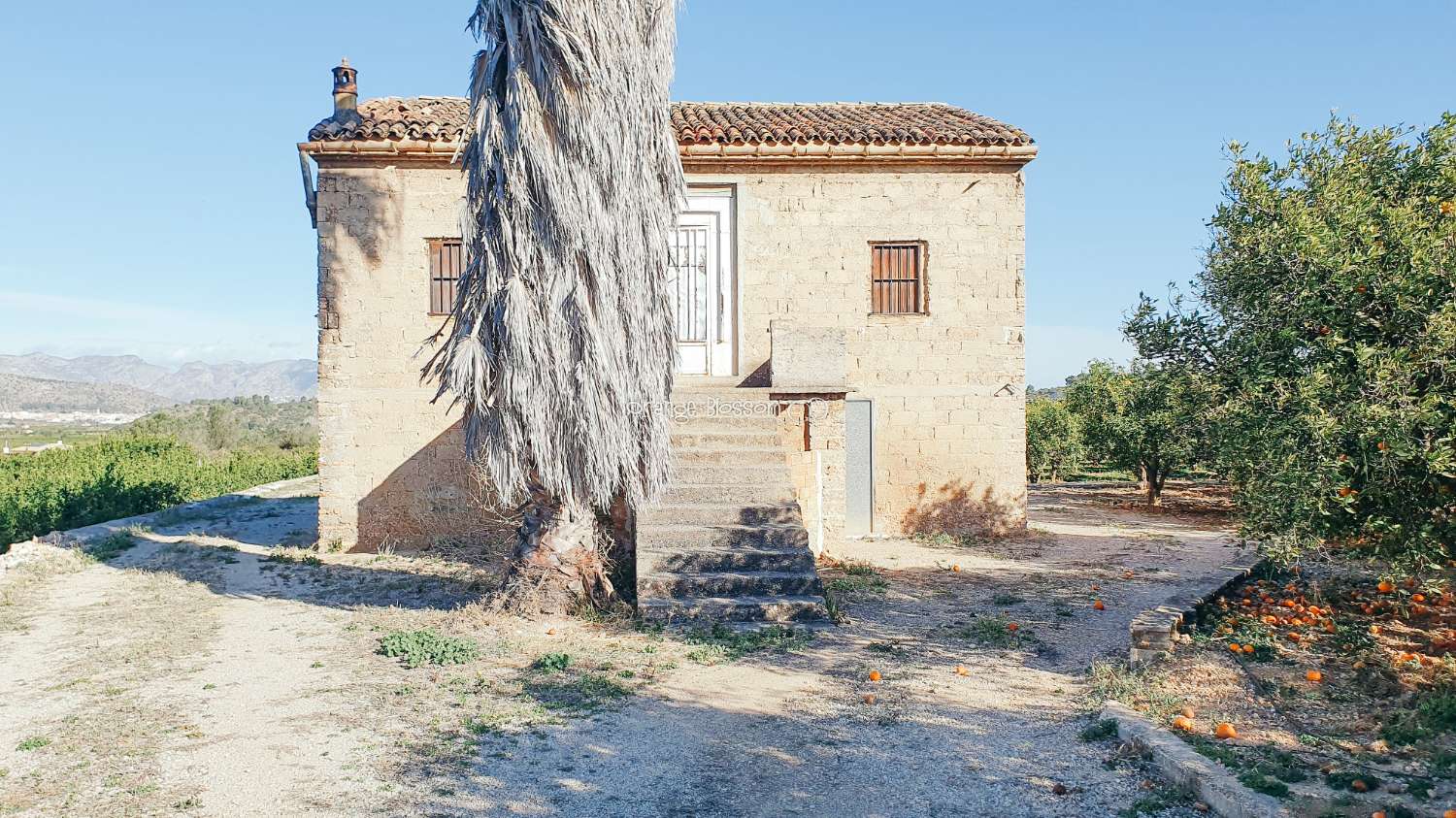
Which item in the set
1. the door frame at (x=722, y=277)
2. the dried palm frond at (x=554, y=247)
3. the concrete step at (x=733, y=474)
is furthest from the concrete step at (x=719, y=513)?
the door frame at (x=722, y=277)

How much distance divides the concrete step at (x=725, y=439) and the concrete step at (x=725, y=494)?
858 millimetres

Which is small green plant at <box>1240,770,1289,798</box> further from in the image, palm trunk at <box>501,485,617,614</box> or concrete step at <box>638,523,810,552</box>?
palm trunk at <box>501,485,617,614</box>

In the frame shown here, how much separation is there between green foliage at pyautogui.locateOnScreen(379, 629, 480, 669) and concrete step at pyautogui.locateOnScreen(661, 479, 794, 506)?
253cm

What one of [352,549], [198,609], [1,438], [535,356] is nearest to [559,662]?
[535,356]

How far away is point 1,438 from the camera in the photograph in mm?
57125

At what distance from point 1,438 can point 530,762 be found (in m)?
69.1

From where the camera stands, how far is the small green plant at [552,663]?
6300mm

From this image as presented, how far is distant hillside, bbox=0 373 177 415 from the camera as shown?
10494cm

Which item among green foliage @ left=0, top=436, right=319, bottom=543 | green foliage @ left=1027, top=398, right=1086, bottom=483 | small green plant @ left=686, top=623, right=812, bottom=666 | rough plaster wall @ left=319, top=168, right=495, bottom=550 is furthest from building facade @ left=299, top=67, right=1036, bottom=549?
green foliage @ left=1027, top=398, right=1086, bottom=483

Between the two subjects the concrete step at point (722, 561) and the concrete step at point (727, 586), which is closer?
the concrete step at point (727, 586)

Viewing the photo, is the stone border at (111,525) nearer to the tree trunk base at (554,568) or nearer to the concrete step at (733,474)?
the tree trunk base at (554,568)

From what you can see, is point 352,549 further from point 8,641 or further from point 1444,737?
point 1444,737

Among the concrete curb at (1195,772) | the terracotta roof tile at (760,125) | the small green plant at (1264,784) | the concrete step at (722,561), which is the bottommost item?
the concrete curb at (1195,772)

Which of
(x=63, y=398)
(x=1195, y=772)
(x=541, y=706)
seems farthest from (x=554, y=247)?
(x=63, y=398)
